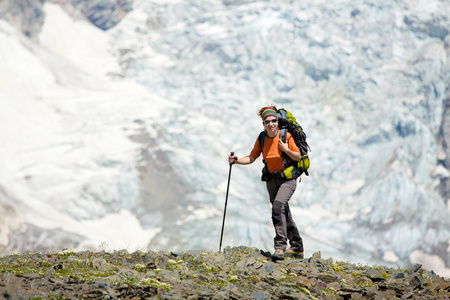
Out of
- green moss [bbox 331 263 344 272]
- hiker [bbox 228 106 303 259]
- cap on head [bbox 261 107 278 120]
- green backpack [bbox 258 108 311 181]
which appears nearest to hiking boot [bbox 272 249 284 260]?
hiker [bbox 228 106 303 259]

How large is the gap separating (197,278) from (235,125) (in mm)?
135301

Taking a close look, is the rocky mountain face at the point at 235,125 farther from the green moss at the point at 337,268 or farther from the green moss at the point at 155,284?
the green moss at the point at 155,284

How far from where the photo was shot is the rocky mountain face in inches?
4254

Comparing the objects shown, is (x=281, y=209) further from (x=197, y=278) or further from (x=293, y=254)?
(x=197, y=278)

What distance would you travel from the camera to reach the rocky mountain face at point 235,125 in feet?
355

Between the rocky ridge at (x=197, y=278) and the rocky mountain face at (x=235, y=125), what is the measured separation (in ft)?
271

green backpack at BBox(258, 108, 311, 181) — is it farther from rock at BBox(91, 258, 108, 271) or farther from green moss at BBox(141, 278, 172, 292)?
rock at BBox(91, 258, 108, 271)

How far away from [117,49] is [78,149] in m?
79.1

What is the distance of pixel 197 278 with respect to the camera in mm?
7672

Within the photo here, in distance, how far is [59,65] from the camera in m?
161

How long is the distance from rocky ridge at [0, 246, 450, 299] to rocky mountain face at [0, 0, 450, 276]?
82.7m

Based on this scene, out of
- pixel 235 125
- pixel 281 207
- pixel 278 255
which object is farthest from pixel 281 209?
pixel 235 125

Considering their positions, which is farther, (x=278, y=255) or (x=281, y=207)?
(x=278, y=255)

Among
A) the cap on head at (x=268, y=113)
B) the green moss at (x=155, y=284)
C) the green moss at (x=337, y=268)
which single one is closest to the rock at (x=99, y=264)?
the green moss at (x=155, y=284)
